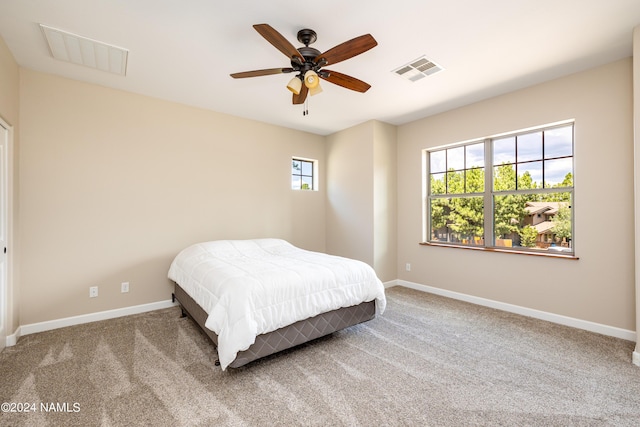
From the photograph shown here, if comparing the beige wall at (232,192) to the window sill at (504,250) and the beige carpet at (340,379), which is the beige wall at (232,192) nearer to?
the window sill at (504,250)

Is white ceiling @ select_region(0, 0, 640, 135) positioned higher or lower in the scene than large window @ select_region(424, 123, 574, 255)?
higher

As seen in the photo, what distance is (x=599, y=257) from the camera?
2908mm

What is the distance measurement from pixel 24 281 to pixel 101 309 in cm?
75

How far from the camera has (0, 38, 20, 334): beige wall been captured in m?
2.55

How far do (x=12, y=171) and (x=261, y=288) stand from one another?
2.72 m

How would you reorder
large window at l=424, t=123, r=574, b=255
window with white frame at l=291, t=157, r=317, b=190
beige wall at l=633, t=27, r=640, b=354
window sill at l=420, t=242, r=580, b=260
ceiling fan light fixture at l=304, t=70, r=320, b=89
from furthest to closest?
window with white frame at l=291, t=157, r=317, b=190 < large window at l=424, t=123, r=574, b=255 < window sill at l=420, t=242, r=580, b=260 < beige wall at l=633, t=27, r=640, b=354 < ceiling fan light fixture at l=304, t=70, r=320, b=89

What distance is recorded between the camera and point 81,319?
10.4ft

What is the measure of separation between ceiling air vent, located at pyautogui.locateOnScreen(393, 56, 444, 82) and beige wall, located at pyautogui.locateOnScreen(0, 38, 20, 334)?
11.9ft

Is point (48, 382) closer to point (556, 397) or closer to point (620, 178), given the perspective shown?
point (556, 397)

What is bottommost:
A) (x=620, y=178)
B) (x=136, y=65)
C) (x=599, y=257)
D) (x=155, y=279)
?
(x=155, y=279)

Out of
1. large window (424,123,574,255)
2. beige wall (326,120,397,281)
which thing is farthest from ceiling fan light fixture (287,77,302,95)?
large window (424,123,574,255)

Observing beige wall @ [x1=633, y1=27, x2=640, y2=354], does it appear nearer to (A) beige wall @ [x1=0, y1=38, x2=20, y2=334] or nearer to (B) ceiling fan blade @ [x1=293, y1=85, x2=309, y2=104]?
(B) ceiling fan blade @ [x1=293, y1=85, x2=309, y2=104]

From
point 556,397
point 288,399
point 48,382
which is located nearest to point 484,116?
point 556,397

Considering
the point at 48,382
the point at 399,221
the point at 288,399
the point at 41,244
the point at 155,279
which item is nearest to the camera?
the point at 288,399
